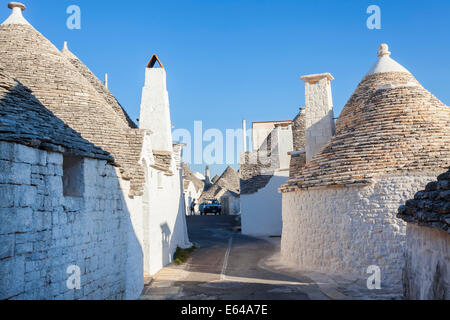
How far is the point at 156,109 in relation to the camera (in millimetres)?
15266

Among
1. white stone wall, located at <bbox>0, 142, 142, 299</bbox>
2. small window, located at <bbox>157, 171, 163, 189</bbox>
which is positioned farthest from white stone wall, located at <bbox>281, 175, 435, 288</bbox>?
white stone wall, located at <bbox>0, 142, 142, 299</bbox>

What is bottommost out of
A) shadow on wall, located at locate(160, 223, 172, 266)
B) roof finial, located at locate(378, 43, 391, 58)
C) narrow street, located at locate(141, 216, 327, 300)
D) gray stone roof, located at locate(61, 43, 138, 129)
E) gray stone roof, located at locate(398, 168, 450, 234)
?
narrow street, located at locate(141, 216, 327, 300)

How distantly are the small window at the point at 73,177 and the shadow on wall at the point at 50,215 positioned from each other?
55 millimetres

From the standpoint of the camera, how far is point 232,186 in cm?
4800

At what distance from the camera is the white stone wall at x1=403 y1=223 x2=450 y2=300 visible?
4.85m

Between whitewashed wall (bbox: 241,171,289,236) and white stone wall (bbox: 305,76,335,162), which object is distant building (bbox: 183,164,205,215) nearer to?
whitewashed wall (bbox: 241,171,289,236)

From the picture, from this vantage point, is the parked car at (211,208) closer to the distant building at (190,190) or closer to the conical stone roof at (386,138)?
the distant building at (190,190)

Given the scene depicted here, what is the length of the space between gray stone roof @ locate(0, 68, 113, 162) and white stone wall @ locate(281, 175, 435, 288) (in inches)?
280

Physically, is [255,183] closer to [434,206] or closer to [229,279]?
[229,279]

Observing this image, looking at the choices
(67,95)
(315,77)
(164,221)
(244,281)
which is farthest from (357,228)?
(67,95)
